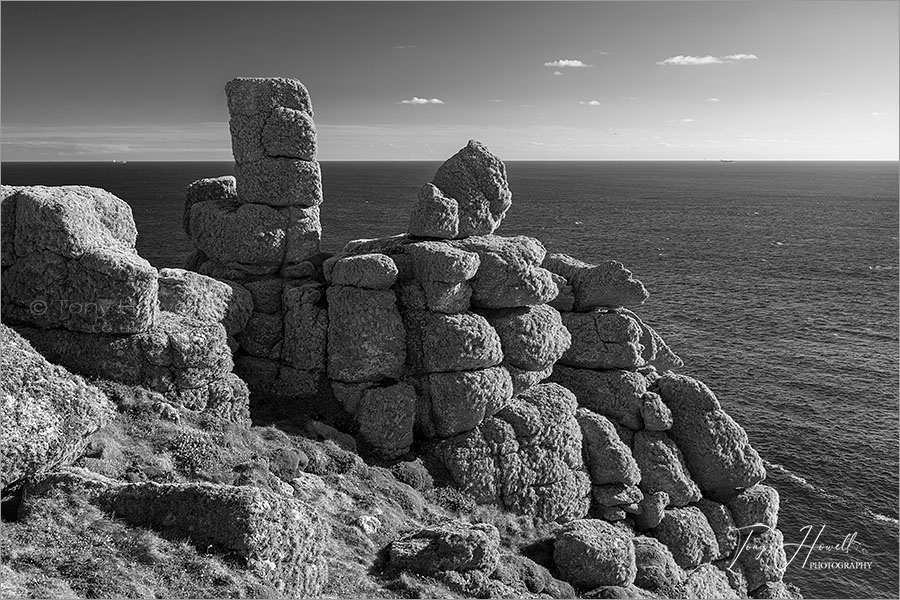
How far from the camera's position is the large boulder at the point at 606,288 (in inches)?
1454

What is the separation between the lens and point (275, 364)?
32688 millimetres

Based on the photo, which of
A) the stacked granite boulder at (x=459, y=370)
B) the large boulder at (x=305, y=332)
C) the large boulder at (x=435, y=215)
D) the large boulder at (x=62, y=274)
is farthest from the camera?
the large boulder at (x=435, y=215)

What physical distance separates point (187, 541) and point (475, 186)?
75.8 feet

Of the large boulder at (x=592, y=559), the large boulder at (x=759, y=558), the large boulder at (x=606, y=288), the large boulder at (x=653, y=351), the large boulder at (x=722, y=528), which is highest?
the large boulder at (x=606, y=288)

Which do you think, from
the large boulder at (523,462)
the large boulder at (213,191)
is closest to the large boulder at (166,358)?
the large boulder at (523,462)

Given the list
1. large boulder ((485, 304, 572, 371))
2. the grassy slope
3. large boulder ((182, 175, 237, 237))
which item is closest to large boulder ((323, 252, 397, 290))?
large boulder ((485, 304, 572, 371))

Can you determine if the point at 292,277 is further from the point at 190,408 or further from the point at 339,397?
the point at 190,408

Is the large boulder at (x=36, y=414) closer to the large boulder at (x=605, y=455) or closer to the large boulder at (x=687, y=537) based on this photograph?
the large boulder at (x=605, y=455)

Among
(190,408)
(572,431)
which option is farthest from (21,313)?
(572,431)

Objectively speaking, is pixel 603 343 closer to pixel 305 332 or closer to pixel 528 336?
pixel 528 336

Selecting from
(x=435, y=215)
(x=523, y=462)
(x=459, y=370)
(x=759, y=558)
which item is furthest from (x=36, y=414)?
(x=759, y=558)

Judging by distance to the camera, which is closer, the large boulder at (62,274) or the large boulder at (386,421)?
the large boulder at (62,274)

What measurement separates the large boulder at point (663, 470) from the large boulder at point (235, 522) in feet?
66.3

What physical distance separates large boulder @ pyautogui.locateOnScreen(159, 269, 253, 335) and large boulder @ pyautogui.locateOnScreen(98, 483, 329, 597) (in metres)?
12.7
